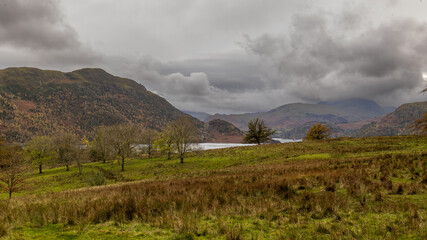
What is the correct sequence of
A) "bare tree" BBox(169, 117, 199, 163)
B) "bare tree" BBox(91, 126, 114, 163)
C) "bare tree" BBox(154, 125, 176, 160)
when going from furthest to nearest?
"bare tree" BBox(91, 126, 114, 163), "bare tree" BBox(154, 125, 176, 160), "bare tree" BBox(169, 117, 199, 163)

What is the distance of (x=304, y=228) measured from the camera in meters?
5.97

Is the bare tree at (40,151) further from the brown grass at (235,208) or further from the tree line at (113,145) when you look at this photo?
the brown grass at (235,208)

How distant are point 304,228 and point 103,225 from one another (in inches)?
257

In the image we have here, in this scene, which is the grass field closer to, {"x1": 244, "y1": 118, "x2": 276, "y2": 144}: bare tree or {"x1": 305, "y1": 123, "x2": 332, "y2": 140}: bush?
{"x1": 244, "y1": 118, "x2": 276, "y2": 144}: bare tree

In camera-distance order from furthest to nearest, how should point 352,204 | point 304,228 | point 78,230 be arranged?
point 352,204 → point 78,230 → point 304,228

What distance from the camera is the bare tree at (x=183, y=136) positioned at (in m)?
48.4

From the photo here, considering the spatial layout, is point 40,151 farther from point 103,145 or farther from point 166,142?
point 166,142

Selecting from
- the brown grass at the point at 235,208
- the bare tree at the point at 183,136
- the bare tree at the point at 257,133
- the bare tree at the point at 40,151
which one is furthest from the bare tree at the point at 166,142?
the brown grass at the point at 235,208

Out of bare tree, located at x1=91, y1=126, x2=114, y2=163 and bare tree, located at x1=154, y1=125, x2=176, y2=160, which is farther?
bare tree, located at x1=91, y1=126, x2=114, y2=163

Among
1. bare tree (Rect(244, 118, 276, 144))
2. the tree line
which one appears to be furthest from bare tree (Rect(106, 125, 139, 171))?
bare tree (Rect(244, 118, 276, 144))

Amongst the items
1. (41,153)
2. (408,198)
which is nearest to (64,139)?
(41,153)

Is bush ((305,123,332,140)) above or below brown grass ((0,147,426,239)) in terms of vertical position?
above

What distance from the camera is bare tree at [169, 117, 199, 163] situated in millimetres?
48438

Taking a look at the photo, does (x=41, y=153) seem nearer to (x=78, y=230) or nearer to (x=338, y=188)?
(x=78, y=230)
